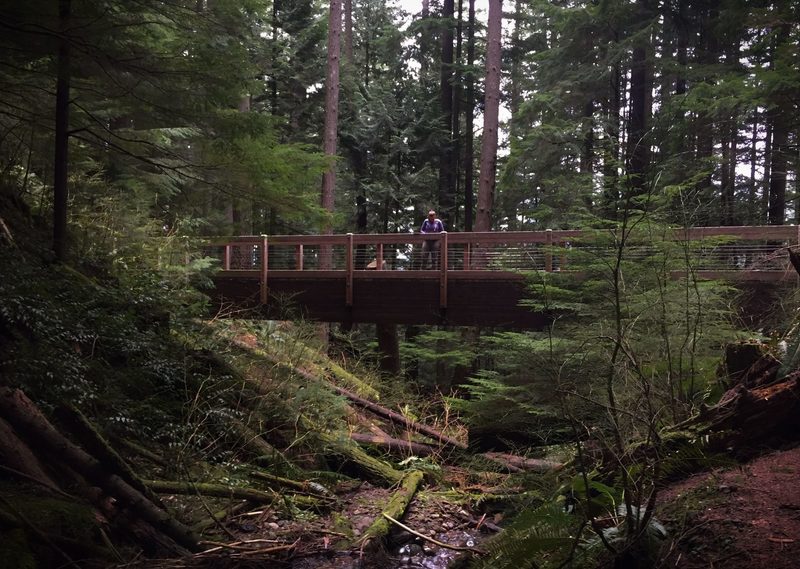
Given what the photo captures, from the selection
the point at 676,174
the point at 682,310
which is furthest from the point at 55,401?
the point at 676,174

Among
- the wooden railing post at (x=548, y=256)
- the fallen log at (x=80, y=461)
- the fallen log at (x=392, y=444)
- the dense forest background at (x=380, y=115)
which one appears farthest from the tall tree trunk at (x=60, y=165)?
the wooden railing post at (x=548, y=256)

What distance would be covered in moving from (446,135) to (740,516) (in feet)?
63.1

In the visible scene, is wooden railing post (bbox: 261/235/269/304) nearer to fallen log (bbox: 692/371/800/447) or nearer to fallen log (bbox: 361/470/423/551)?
fallen log (bbox: 361/470/423/551)

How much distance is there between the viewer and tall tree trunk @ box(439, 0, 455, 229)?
20.1 m

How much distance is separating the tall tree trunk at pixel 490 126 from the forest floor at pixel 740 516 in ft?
38.2

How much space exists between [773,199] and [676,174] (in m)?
2.04

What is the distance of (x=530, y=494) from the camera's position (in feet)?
14.8

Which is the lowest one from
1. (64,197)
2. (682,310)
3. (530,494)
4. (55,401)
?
(530,494)

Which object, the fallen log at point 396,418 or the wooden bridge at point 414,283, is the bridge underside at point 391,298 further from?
the fallen log at point 396,418

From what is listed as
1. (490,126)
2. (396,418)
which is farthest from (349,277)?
(490,126)

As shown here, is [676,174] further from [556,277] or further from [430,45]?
[430,45]

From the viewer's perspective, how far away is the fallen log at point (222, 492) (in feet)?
13.3

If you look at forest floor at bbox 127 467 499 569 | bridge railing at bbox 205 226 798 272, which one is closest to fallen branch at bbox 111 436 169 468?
forest floor at bbox 127 467 499 569

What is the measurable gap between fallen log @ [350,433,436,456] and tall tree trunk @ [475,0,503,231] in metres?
8.12
